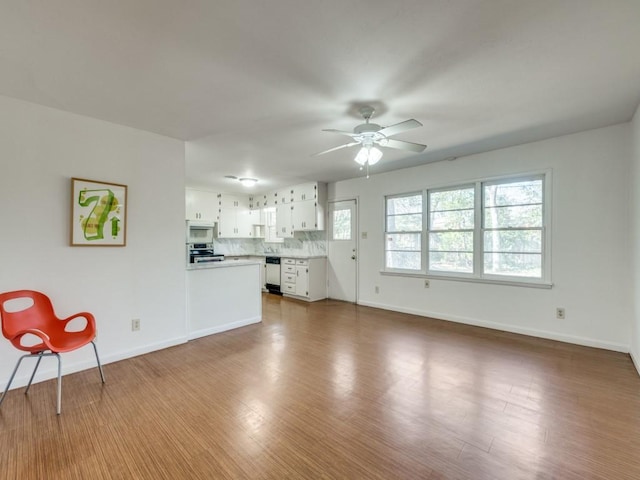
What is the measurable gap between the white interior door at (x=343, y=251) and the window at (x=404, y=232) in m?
0.73

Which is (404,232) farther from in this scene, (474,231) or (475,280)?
(475,280)

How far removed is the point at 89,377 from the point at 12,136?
2250 mm

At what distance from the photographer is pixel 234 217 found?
7387 millimetres

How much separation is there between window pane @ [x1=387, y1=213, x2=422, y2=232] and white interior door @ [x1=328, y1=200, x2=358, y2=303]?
0.75 metres

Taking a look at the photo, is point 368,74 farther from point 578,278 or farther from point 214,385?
point 578,278

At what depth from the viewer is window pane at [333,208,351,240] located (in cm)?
593

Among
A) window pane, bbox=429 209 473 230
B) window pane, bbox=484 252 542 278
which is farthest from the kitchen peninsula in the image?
window pane, bbox=484 252 542 278

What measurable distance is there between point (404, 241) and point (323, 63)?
3.64 metres

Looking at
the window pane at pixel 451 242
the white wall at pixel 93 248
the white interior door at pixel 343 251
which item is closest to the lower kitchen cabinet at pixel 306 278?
the white interior door at pixel 343 251

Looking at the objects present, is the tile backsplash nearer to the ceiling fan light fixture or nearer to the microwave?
the microwave

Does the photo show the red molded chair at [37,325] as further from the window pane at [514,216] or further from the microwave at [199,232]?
the window pane at [514,216]

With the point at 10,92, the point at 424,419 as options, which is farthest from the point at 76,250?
the point at 424,419

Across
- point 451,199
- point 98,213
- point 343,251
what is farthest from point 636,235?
point 98,213

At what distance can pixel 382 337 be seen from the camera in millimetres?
3752
